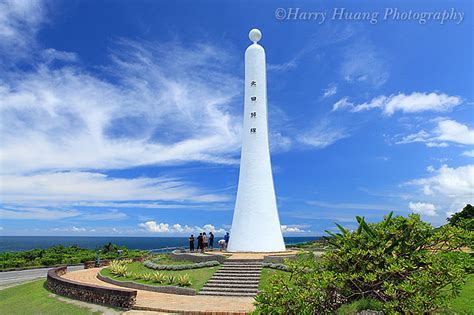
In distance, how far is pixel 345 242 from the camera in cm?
706

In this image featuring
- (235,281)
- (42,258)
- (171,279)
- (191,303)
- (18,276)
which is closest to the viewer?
(191,303)

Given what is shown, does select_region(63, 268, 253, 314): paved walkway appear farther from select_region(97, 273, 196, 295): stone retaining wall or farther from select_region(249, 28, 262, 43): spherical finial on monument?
select_region(249, 28, 262, 43): spherical finial on monument

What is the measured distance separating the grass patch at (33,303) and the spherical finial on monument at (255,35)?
651 inches

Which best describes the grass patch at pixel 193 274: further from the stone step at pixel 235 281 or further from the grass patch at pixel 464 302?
the grass patch at pixel 464 302

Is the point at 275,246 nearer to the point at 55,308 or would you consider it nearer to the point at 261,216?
the point at 261,216

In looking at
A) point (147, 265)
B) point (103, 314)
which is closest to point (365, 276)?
point (103, 314)

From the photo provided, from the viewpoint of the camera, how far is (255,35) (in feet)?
74.5

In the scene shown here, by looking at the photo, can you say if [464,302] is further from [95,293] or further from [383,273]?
[95,293]

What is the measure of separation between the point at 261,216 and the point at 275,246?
173 cm

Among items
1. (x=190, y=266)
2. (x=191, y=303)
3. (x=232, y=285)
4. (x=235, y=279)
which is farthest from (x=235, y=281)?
(x=191, y=303)

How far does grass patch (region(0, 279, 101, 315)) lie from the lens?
10641 millimetres

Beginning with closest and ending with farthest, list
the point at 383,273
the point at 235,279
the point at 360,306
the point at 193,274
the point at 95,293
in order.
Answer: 1. the point at 383,273
2. the point at 360,306
3. the point at 95,293
4. the point at 235,279
5. the point at 193,274

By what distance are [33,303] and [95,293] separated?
2.40m

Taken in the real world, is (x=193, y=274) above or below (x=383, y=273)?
below
